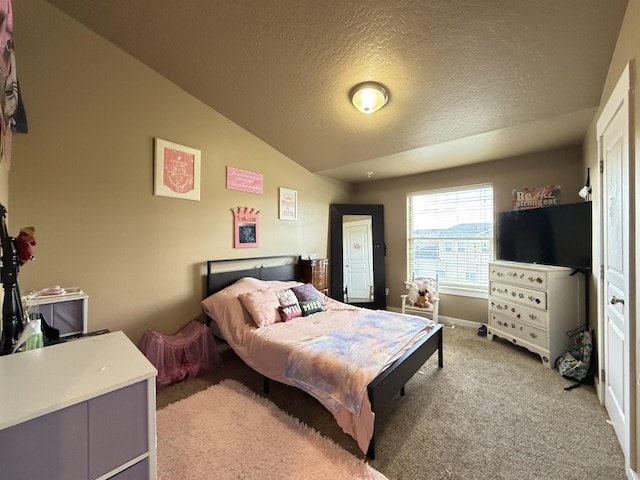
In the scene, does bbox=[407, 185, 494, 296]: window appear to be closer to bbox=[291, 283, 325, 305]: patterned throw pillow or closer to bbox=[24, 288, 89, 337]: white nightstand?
bbox=[291, 283, 325, 305]: patterned throw pillow

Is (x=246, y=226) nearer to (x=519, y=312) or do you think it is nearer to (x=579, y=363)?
(x=519, y=312)

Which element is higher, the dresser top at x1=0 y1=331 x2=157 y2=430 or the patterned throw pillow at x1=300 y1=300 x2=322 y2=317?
the dresser top at x1=0 y1=331 x2=157 y2=430

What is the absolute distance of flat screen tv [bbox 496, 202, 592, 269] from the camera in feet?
8.36

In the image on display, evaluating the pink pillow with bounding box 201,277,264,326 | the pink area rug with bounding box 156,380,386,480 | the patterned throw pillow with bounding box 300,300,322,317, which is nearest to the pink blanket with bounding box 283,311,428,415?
the pink area rug with bounding box 156,380,386,480

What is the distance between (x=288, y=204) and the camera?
Result: 148 inches

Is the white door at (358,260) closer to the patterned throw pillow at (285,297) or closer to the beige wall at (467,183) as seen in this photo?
the beige wall at (467,183)

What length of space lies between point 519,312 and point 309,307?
7.68 ft

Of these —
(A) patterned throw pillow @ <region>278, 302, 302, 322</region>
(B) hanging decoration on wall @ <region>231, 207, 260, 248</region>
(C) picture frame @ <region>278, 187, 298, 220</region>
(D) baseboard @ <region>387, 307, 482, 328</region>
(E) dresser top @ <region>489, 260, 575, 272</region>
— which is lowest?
(D) baseboard @ <region>387, 307, 482, 328</region>

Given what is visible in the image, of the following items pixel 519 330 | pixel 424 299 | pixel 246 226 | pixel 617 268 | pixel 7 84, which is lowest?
pixel 519 330

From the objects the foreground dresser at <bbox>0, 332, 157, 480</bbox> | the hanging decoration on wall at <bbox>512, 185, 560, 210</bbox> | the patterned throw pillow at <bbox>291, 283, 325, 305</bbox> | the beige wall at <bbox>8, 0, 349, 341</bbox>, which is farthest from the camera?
the hanging decoration on wall at <bbox>512, 185, 560, 210</bbox>

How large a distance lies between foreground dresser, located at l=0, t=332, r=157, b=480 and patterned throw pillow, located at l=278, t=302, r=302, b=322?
166cm

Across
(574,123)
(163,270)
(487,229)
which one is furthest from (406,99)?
(163,270)

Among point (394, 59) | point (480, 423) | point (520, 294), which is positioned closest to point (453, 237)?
point (520, 294)

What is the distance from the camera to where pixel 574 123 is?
2445mm
